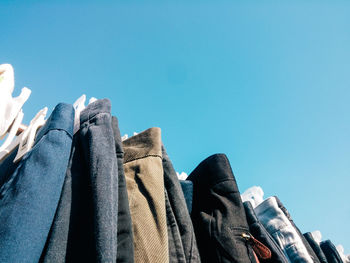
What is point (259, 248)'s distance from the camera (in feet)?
1.74

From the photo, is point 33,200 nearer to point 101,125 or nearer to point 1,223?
point 1,223

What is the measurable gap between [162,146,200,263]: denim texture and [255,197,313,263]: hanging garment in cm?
39

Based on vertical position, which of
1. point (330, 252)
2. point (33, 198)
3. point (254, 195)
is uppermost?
point (254, 195)

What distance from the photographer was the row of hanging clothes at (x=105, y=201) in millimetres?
321

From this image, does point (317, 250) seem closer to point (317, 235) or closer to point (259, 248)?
point (317, 235)

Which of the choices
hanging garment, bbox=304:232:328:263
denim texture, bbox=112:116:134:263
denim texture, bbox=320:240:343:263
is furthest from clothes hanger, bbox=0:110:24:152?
denim texture, bbox=320:240:343:263

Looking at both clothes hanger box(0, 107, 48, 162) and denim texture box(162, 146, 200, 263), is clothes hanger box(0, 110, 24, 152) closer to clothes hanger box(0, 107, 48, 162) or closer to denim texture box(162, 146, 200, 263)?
clothes hanger box(0, 107, 48, 162)

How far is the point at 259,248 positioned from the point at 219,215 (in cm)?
11

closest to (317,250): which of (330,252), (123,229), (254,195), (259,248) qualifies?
(330,252)

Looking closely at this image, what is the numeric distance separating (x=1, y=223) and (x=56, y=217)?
0.07 metres

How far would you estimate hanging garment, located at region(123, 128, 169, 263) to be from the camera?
0.37m

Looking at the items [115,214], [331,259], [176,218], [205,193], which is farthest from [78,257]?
[331,259]

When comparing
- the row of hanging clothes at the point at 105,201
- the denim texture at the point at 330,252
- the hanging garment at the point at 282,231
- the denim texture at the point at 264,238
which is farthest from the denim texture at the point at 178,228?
the denim texture at the point at 330,252

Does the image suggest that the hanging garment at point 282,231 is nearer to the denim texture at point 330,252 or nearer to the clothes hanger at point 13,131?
the denim texture at point 330,252
